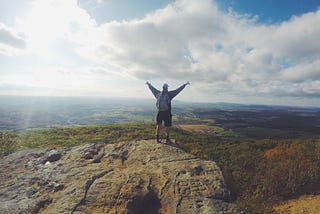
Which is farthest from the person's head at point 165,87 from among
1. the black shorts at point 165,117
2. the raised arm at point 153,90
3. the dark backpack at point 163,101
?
the black shorts at point 165,117

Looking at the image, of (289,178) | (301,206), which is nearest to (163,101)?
(289,178)

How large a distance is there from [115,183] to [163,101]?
202 inches

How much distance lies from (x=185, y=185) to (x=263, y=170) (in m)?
4.75

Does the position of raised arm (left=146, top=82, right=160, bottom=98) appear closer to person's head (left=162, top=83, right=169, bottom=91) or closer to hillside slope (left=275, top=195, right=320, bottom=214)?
person's head (left=162, top=83, right=169, bottom=91)

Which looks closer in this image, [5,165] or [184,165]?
[184,165]

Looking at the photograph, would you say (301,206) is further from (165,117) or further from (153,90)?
(153,90)

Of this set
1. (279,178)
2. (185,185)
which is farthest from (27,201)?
(279,178)

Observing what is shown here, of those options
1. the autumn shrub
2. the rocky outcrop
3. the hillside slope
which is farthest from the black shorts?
the hillside slope

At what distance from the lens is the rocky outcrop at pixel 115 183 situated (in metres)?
6.22

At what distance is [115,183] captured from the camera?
702 cm

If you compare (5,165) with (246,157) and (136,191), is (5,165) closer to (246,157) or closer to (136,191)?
(136,191)

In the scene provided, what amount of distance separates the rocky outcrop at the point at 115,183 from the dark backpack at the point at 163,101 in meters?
2.05

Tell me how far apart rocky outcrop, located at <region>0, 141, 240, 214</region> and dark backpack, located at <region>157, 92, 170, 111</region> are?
2.05 m

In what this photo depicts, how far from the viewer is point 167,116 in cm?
1120
